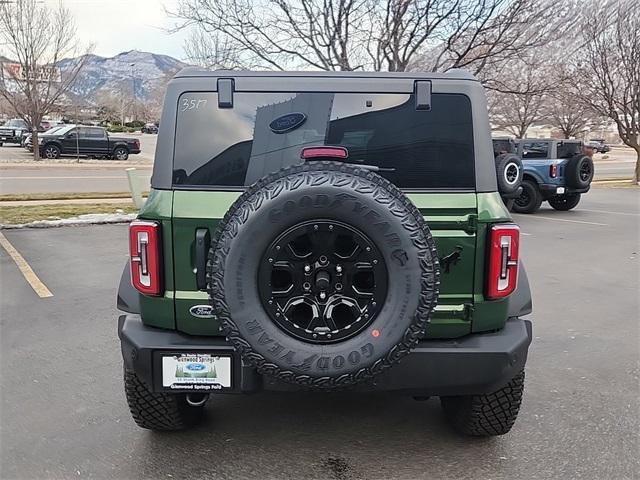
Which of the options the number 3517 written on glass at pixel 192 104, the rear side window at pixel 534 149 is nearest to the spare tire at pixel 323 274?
the number 3517 written on glass at pixel 192 104

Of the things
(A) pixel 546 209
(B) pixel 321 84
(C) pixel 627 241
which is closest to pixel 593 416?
(B) pixel 321 84

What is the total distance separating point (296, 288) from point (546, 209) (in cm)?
1396

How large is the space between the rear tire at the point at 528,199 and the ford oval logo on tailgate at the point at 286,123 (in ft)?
39.5

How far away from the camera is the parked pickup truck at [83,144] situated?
27328 mm

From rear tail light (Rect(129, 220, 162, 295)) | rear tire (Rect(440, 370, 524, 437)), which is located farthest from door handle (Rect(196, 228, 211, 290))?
rear tire (Rect(440, 370, 524, 437))

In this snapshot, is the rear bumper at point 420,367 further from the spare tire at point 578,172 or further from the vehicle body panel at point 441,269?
the spare tire at point 578,172

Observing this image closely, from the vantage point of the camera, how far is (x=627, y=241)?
10430mm

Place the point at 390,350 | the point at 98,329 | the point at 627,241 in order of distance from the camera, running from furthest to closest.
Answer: the point at 627,241
the point at 98,329
the point at 390,350

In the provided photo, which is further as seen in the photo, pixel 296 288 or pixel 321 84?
pixel 321 84

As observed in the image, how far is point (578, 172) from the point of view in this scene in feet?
45.5

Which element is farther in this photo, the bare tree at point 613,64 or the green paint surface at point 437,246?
the bare tree at point 613,64

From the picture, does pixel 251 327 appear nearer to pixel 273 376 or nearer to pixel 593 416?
pixel 273 376

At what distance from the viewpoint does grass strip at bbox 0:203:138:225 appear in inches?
412

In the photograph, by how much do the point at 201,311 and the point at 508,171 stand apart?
10.2 meters
